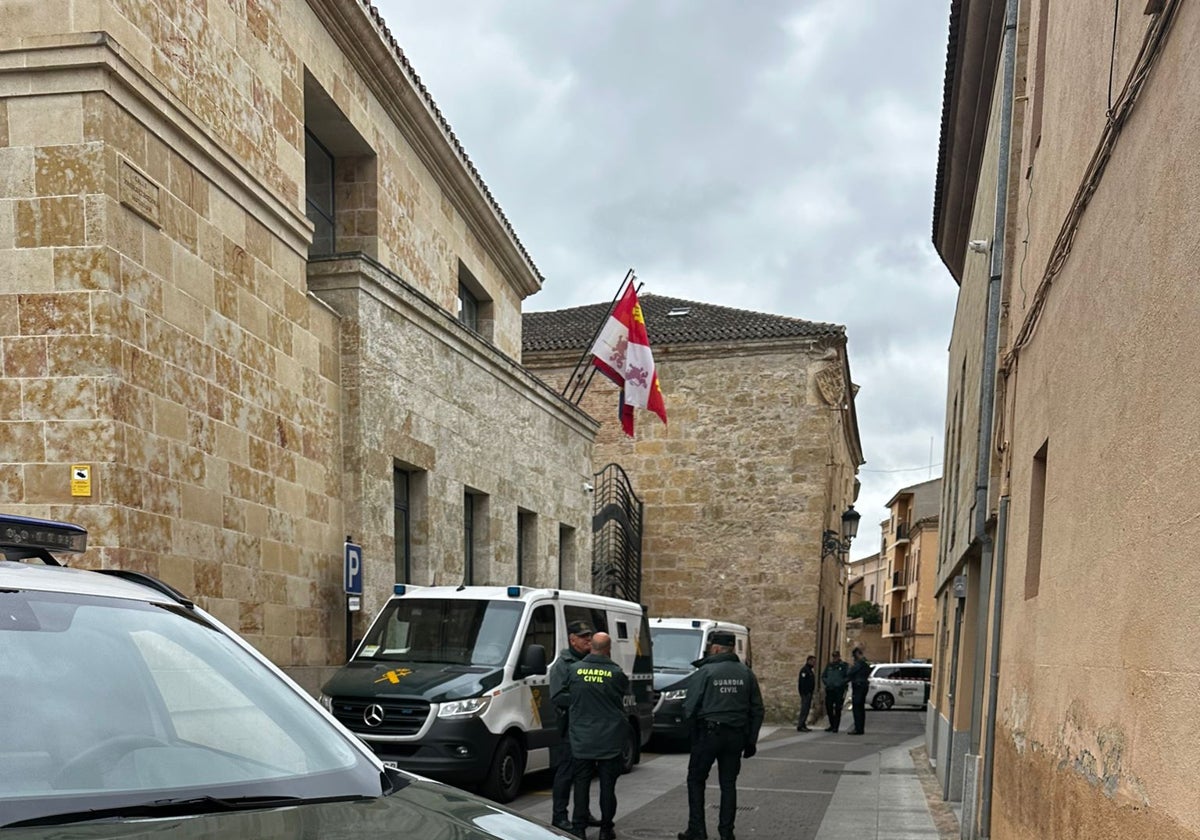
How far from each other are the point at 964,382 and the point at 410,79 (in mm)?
8605

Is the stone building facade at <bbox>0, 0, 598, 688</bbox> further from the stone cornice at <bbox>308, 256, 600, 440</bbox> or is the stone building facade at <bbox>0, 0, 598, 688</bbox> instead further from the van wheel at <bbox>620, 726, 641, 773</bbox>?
the van wheel at <bbox>620, 726, 641, 773</bbox>

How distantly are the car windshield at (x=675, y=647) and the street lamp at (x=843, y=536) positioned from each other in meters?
9.03

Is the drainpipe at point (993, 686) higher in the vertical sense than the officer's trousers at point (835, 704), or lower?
higher

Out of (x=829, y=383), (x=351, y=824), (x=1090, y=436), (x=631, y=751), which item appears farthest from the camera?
(x=829, y=383)

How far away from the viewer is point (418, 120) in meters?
16.5

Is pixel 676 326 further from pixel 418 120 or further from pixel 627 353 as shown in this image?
pixel 418 120

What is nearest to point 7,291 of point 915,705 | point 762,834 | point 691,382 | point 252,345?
point 252,345

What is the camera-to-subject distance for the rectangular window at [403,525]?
49.8 feet

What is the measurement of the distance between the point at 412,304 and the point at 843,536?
16745mm

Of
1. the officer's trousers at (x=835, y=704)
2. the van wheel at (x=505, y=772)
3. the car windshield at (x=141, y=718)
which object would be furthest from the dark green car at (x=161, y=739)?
the officer's trousers at (x=835, y=704)

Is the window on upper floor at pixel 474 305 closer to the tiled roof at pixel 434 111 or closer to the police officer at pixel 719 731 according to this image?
the tiled roof at pixel 434 111

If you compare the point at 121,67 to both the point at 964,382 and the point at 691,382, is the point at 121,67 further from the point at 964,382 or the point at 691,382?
the point at 691,382

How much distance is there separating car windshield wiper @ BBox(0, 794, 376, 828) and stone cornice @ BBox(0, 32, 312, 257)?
306 inches

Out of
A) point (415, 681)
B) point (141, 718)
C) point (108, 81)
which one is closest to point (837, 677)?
point (415, 681)
